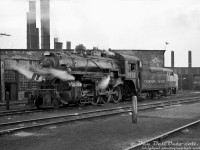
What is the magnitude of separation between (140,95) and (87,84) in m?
5.61

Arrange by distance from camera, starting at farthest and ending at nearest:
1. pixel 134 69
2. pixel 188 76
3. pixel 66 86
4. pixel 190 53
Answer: pixel 190 53, pixel 188 76, pixel 134 69, pixel 66 86

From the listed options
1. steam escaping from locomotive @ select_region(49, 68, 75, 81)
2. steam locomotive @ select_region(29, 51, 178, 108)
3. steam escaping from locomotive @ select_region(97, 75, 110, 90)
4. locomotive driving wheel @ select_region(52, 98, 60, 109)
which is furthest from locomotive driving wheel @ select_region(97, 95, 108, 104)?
locomotive driving wheel @ select_region(52, 98, 60, 109)

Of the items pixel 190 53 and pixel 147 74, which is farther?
pixel 190 53

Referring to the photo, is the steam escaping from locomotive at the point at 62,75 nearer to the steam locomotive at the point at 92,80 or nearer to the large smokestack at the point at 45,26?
the steam locomotive at the point at 92,80

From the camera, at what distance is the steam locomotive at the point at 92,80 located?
49.1ft

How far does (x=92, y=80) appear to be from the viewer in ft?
55.1

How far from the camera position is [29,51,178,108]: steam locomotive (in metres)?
15.0

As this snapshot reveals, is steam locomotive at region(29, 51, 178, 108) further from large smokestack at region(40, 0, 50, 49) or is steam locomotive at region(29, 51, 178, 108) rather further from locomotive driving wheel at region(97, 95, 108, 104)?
large smokestack at region(40, 0, 50, 49)

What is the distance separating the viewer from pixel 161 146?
20.5 ft

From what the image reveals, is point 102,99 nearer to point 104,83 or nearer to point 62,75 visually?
point 104,83

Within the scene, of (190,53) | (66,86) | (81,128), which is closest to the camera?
(81,128)

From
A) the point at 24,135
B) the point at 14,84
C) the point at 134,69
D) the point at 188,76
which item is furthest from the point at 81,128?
the point at 188,76

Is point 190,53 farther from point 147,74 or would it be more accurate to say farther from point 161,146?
point 161,146

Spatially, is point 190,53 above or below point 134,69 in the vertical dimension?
above
